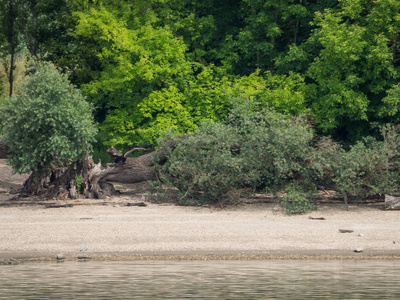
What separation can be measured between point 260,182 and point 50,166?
356 inches

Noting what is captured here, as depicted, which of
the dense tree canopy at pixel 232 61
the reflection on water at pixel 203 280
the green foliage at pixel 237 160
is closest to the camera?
the reflection on water at pixel 203 280

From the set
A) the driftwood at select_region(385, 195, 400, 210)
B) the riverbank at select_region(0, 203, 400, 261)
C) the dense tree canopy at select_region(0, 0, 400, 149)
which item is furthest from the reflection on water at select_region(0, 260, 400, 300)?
the dense tree canopy at select_region(0, 0, 400, 149)

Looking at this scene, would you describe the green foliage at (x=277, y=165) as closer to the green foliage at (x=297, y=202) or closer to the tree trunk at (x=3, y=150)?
the green foliage at (x=297, y=202)

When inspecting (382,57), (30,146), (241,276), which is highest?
(382,57)

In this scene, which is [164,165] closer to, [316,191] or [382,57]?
[316,191]

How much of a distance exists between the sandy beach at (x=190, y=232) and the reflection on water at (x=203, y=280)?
996mm

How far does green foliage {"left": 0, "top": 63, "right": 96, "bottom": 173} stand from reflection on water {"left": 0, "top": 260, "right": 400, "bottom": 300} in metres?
10.8

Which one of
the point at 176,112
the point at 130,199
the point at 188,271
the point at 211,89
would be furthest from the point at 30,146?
the point at 188,271

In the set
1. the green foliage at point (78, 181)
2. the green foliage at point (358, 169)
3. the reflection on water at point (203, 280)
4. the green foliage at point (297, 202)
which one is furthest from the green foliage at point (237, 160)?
the reflection on water at point (203, 280)

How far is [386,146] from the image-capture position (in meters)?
23.4

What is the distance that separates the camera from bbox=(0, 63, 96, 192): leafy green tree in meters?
24.1

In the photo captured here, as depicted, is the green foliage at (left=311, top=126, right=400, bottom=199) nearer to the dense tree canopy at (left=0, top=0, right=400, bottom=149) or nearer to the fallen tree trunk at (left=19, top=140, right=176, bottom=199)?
the dense tree canopy at (left=0, top=0, right=400, bottom=149)

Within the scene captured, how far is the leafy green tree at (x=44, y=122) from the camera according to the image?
79.2 ft

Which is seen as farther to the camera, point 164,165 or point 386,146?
point 164,165
